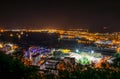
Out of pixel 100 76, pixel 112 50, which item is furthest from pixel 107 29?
pixel 100 76

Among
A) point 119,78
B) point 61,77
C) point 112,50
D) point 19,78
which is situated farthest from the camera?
point 112,50

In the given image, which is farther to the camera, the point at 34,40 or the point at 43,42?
the point at 34,40

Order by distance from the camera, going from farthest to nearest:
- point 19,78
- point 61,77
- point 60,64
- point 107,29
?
point 107,29, point 60,64, point 61,77, point 19,78

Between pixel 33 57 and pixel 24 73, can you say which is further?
pixel 33 57

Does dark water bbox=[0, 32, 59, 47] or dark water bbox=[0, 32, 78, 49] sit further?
dark water bbox=[0, 32, 59, 47]

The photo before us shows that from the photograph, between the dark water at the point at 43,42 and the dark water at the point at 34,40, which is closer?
the dark water at the point at 43,42

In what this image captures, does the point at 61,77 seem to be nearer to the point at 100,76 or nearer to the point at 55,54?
the point at 100,76

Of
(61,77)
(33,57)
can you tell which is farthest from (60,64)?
(61,77)

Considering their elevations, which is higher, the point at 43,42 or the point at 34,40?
Answer: the point at 34,40

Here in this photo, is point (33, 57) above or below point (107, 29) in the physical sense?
below
